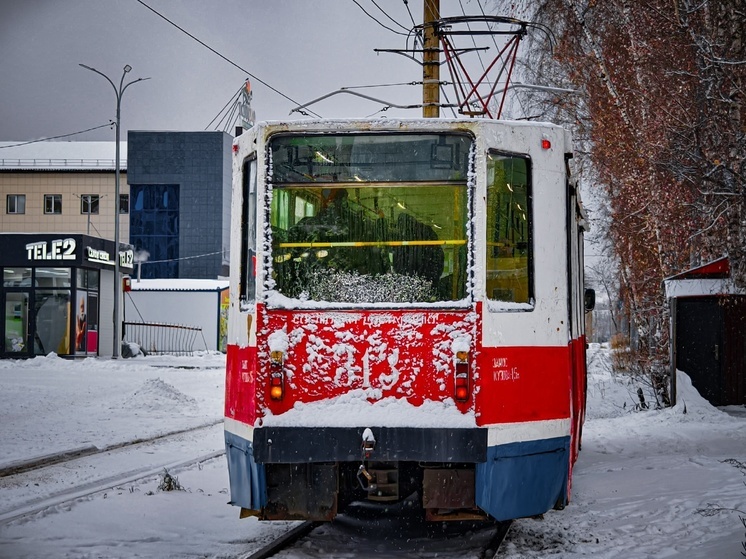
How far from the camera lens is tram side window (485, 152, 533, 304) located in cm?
668

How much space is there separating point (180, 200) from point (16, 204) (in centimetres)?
1133

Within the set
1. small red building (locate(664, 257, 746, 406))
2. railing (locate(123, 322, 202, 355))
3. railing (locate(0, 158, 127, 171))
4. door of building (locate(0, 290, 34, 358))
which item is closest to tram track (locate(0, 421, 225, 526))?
small red building (locate(664, 257, 746, 406))

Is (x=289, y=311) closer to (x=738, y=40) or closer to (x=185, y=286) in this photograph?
(x=738, y=40)

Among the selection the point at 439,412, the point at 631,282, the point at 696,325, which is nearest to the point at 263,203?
the point at 439,412

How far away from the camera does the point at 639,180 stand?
17219mm

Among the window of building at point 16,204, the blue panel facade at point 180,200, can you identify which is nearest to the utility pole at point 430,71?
the blue panel facade at point 180,200

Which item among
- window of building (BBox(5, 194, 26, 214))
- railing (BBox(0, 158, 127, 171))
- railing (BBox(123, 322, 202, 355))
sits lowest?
railing (BBox(123, 322, 202, 355))

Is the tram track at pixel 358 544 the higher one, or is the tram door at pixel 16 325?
the tram door at pixel 16 325

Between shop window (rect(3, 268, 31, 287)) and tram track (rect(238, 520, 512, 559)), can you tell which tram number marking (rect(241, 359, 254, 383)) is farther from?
shop window (rect(3, 268, 31, 287))

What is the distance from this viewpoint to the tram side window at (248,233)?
22.9 ft

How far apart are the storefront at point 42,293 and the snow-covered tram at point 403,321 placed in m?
31.5

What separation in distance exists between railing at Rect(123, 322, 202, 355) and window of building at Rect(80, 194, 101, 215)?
20.2 metres

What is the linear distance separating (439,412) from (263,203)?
1.76m

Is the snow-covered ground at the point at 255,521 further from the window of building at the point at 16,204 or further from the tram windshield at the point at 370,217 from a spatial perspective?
the window of building at the point at 16,204
